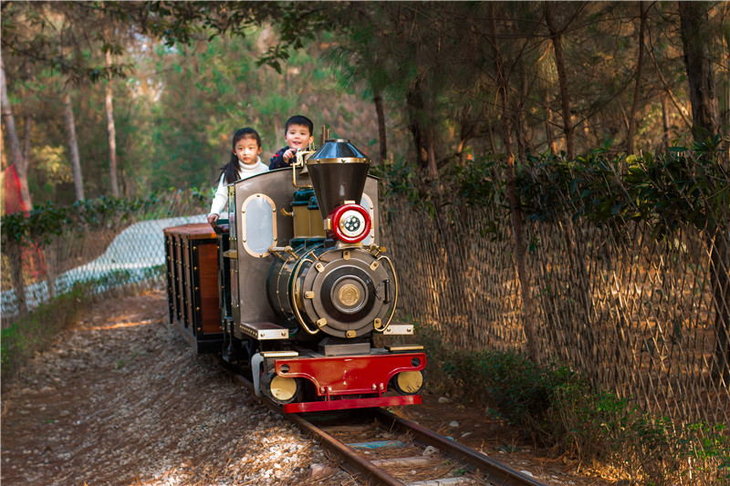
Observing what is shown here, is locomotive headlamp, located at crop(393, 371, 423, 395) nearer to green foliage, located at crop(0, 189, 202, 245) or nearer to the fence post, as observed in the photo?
the fence post

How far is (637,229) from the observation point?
643 centimetres

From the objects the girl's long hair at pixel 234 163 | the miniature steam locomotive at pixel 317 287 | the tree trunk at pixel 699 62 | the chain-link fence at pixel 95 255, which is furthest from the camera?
the chain-link fence at pixel 95 255

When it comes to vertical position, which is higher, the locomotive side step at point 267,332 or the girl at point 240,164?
the girl at point 240,164

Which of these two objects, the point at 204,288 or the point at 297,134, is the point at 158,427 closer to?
the point at 204,288

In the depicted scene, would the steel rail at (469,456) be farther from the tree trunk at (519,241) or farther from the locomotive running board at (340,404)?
the tree trunk at (519,241)

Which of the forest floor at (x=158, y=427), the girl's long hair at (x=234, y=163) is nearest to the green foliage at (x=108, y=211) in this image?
the forest floor at (x=158, y=427)

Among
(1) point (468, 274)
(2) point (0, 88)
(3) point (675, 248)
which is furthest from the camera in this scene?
(2) point (0, 88)

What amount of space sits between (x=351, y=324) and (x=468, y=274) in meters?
2.85

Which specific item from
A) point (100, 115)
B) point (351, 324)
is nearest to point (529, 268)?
point (351, 324)

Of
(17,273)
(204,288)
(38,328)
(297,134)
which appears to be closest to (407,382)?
(297,134)

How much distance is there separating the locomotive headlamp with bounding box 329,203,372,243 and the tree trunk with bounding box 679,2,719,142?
3.15 m

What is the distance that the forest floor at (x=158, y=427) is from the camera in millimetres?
6527

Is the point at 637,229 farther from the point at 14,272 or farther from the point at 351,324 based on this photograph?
the point at 14,272

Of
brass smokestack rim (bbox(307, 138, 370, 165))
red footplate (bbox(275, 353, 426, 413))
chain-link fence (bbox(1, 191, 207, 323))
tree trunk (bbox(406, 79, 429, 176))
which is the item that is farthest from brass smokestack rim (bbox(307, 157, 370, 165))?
chain-link fence (bbox(1, 191, 207, 323))
